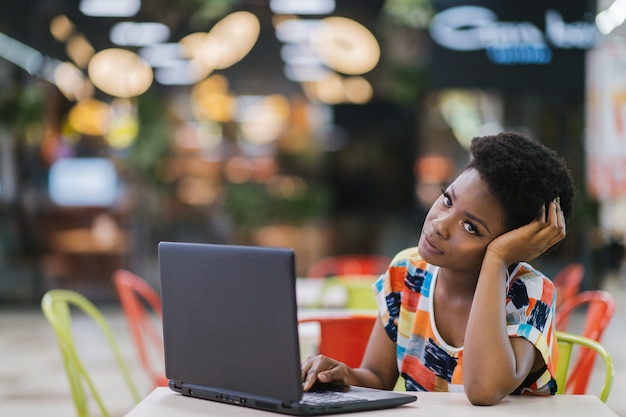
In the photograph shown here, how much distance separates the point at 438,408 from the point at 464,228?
1.18 ft

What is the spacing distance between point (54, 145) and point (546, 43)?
4.73 metres

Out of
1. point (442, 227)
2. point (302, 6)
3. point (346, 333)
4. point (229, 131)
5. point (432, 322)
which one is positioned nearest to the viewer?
point (442, 227)

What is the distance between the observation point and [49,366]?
6.40 meters

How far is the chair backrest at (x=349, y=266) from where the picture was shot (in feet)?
21.7

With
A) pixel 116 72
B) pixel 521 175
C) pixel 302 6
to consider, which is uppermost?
pixel 302 6

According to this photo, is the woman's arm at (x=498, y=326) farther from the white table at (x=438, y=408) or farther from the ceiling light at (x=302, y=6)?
the ceiling light at (x=302, y=6)

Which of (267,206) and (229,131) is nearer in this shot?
(267,206)

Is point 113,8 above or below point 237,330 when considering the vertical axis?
above

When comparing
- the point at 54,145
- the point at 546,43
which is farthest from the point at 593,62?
the point at 54,145

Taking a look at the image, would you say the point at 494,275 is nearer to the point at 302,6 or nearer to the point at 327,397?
the point at 327,397

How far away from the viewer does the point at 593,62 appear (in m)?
8.45

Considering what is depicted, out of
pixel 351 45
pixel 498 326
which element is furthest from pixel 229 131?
pixel 498 326

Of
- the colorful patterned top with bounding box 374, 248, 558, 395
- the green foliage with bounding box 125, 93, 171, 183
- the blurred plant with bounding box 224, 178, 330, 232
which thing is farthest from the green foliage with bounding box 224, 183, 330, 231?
the colorful patterned top with bounding box 374, 248, 558, 395

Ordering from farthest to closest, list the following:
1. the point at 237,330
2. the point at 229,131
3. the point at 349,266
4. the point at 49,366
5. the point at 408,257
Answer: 1. the point at 229,131
2. the point at 349,266
3. the point at 49,366
4. the point at 408,257
5. the point at 237,330
